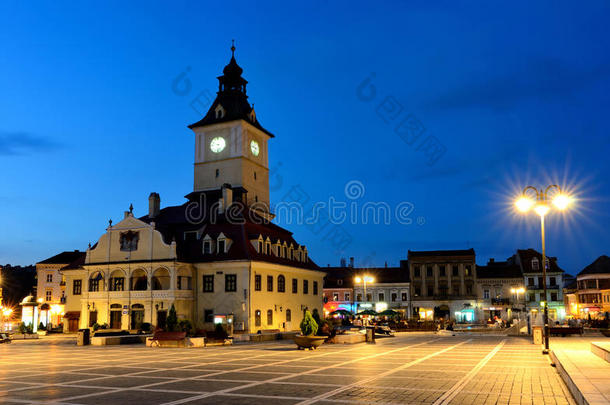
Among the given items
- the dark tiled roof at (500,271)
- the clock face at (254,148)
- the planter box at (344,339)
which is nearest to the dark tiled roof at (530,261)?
the dark tiled roof at (500,271)

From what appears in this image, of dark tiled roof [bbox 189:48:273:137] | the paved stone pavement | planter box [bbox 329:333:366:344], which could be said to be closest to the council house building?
dark tiled roof [bbox 189:48:273:137]

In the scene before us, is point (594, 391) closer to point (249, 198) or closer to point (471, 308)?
point (249, 198)

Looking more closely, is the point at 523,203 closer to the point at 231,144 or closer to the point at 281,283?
the point at 281,283

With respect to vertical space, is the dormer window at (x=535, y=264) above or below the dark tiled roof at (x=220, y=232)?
below

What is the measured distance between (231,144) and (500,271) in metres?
48.4

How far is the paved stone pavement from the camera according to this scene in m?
13.5

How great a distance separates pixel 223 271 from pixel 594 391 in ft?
136

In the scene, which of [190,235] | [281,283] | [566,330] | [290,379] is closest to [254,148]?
[190,235]

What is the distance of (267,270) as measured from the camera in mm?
52156

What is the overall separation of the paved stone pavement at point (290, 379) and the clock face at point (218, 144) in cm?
4089

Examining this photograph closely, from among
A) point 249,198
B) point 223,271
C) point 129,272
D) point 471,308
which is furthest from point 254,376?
point 471,308

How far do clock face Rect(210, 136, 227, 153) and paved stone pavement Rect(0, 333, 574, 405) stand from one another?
4089cm

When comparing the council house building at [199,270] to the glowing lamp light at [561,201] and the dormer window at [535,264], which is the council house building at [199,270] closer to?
the glowing lamp light at [561,201]

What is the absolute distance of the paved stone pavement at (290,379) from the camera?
44.3 ft
